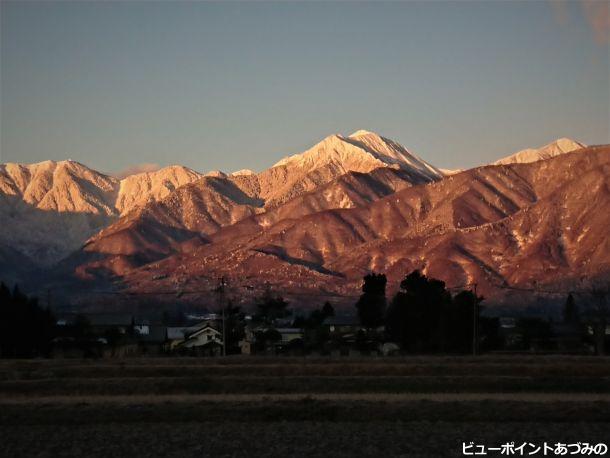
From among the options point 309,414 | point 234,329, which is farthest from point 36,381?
point 234,329

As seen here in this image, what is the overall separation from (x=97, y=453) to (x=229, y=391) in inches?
847

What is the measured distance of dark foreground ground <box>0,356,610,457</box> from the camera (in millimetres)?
34312

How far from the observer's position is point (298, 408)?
4341cm

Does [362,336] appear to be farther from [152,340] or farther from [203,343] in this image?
[152,340]

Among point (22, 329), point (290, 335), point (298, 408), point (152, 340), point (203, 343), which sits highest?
point (22, 329)

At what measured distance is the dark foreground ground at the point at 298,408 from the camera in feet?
113

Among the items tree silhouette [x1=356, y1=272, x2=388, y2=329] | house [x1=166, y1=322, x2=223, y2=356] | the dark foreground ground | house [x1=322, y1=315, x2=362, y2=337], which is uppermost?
tree silhouette [x1=356, y1=272, x2=388, y2=329]

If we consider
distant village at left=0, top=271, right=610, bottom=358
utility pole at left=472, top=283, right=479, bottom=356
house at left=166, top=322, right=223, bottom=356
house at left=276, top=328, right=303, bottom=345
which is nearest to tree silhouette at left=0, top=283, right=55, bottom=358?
distant village at left=0, top=271, right=610, bottom=358

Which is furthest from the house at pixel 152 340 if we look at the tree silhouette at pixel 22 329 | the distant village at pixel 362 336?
the tree silhouette at pixel 22 329

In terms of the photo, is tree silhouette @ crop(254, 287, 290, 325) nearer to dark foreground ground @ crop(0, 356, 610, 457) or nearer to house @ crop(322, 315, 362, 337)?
house @ crop(322, 315, 362, 337)

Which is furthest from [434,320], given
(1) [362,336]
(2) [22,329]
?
(2) [22,329]

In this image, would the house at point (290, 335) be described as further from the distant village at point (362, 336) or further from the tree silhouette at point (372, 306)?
the tree silhouette at point (372, 306)

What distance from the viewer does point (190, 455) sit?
3228 centimetres

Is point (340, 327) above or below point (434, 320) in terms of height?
above
